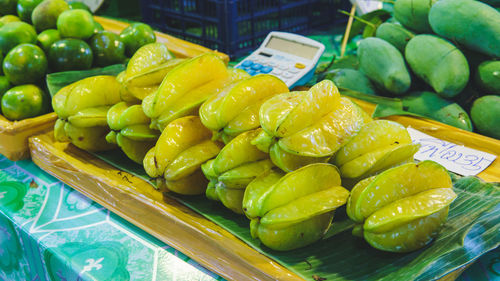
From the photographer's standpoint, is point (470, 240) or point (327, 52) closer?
point (470, 240)

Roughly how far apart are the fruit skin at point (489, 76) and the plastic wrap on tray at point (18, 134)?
1.64 meters

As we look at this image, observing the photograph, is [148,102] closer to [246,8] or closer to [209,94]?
[209,94]

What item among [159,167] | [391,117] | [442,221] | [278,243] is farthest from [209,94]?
[391,117]

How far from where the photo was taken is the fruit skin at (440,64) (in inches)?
58.5

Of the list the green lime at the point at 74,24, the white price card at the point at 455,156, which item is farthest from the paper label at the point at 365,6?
A: the green lime at the point at 74,24

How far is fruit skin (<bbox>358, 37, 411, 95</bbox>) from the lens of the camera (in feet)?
5.31

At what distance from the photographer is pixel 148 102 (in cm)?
106

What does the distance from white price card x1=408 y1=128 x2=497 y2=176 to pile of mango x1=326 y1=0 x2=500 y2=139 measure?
0.68 feet

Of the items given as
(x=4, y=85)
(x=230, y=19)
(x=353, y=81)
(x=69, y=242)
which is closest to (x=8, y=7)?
(x=4, y=85)

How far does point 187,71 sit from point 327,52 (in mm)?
1634

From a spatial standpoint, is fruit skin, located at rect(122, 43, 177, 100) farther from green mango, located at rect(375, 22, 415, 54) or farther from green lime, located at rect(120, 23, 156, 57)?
green mango, located at rect(375, 22, 415, 54)

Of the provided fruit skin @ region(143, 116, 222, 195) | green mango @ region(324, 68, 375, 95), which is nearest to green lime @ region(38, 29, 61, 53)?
fruit skin @ region(143, 116, 222, 195)

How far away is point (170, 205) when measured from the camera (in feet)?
3.44

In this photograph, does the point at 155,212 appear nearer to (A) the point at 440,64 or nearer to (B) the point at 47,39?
(B) the point at 47,39
